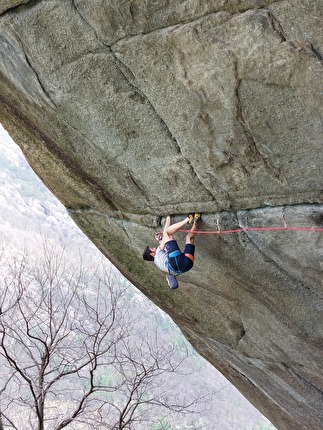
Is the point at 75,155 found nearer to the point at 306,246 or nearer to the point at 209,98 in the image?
the point at 209,98

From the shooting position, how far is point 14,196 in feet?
288

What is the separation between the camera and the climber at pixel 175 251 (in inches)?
255

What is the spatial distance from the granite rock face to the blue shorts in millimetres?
318

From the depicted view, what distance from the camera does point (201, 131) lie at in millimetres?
5309

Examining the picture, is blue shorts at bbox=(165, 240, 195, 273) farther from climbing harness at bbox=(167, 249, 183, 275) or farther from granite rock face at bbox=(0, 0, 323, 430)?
granite rock face at bbox=(0, 0, 323, 430)

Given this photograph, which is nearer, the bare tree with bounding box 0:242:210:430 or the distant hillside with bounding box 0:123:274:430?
the bare tree with bounding box 0:242:210:430

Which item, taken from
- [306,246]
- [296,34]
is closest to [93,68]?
[296,34]

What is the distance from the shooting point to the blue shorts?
651 centimetres

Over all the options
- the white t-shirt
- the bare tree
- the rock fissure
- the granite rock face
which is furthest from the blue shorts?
the bare tree

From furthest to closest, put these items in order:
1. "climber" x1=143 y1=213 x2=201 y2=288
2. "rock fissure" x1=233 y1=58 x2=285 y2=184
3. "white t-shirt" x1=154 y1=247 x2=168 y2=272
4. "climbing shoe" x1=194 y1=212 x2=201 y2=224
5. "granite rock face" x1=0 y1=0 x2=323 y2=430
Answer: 1. "white t-shirt" x1=154 y1=247 x2=168 y2=272
2. "climber" x1=143 y1=213 x2=201 y2=288
3. "climbing shoe" x1=194 y1=212 x2=201 y2=224
4. "rock fissure" x1=233 y1=58 x2=285 y2=184
5. "granite rock face" x1=0 y1=0 x2=323 y2=430

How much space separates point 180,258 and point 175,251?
0.11m

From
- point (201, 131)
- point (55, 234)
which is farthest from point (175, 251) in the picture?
point (55, 234)

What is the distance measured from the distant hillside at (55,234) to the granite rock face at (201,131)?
4842 cm

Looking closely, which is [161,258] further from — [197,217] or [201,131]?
[201,131]
